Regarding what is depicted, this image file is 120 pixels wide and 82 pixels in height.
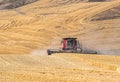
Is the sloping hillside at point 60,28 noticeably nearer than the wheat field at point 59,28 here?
No

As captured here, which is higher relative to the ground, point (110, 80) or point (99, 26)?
point (110, 80)

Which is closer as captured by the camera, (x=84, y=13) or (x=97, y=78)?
(x=97, y=78)

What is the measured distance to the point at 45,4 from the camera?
7600 cm

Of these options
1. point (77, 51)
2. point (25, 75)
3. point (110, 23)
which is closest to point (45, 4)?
point (110, 23)

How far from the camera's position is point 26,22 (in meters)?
62.0

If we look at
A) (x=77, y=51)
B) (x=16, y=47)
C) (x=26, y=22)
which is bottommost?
(x=26, y=22)

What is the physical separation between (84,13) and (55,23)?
522 cm

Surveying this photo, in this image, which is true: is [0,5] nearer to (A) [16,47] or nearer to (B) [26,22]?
(B) [26,22]

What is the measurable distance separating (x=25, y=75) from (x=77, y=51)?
1885 cm

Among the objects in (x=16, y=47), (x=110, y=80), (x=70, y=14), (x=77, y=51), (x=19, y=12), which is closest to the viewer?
(x=110, y=80)

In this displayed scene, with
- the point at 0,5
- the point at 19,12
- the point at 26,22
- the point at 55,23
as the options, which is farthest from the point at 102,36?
the point at 0,5

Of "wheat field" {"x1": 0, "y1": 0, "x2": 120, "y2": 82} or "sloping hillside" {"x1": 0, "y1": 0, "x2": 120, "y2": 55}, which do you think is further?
"sloping hillside" {"x1": 0, "y1": 0, "x2": 120, "y2": 55}

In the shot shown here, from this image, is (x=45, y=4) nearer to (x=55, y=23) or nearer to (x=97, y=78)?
(x=55, y=23)

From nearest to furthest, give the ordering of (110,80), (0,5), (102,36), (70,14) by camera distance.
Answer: (110,80) → (102,36) → (70,14) → (0,5)
